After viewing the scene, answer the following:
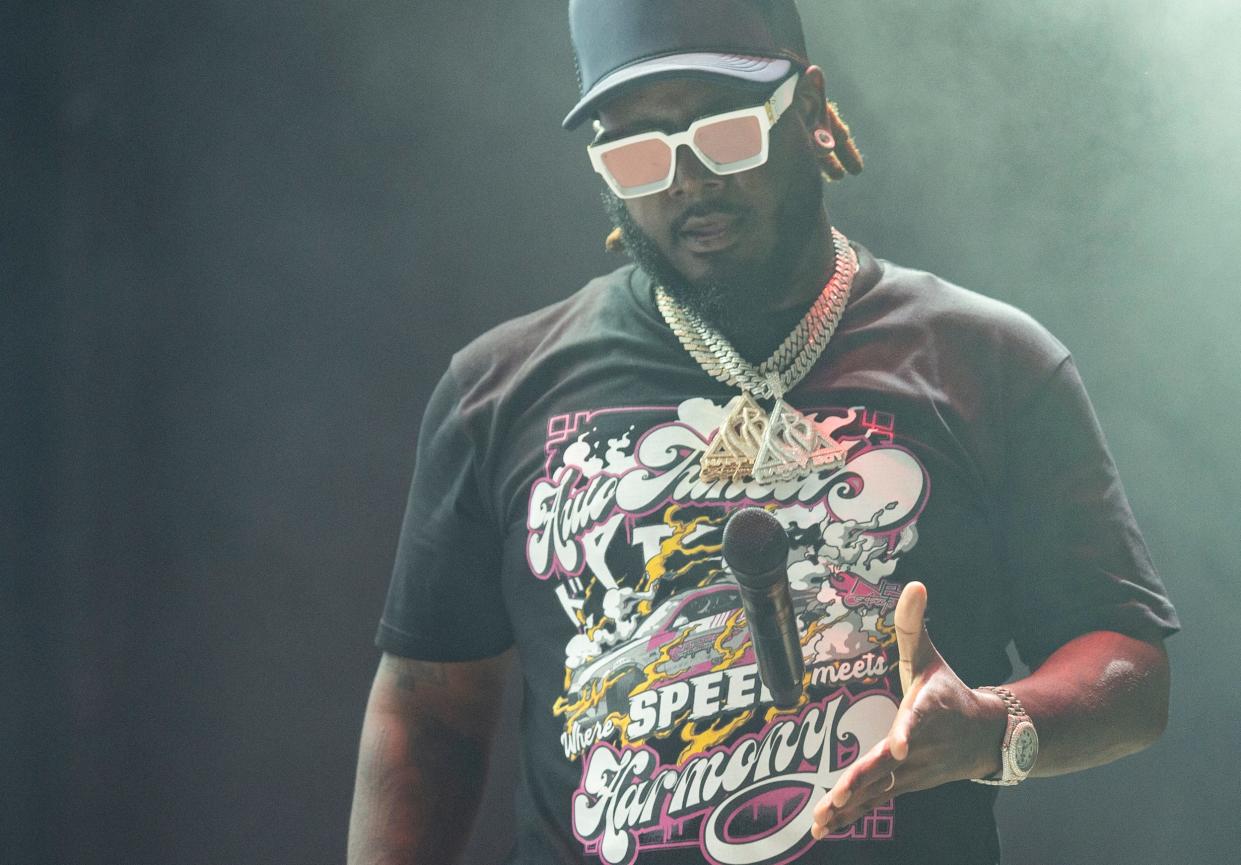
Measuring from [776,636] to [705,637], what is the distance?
0.35m

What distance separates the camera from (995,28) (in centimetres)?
209

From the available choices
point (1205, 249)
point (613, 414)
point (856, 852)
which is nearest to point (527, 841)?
point (856, 852)

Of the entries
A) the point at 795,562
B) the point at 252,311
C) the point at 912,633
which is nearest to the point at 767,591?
the point at 912,633

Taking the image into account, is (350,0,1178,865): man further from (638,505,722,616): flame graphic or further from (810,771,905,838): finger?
(810,771,905,838): finger

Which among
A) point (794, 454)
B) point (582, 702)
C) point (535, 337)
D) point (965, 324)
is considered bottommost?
point (582, 702)

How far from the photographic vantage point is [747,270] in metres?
1.69

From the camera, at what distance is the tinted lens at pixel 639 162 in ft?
5.24

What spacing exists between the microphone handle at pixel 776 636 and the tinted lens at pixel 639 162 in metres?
0.63

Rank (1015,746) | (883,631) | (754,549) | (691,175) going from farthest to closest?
(691,175), (883,631), (1015,746), (754,549)

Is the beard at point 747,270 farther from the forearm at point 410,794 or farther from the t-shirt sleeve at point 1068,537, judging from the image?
the forearm at point 410,794

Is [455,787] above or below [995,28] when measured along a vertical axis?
below

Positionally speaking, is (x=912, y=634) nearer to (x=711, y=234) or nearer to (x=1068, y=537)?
(x=1068, y=537)

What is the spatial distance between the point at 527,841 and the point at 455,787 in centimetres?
21

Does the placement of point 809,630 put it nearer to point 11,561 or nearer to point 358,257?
point 358,257
